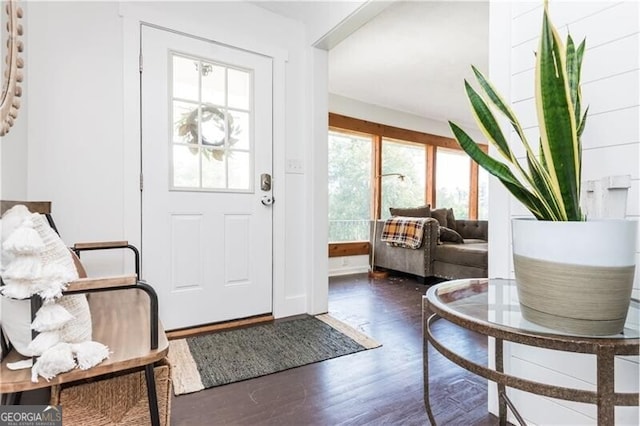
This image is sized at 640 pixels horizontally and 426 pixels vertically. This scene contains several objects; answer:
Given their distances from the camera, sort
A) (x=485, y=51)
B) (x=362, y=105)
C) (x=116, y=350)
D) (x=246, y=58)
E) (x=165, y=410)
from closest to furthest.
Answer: (x=116, y=350), (x=165, y=410), (x=246, y=58), (x=485, y=51), (x=362, y=105)

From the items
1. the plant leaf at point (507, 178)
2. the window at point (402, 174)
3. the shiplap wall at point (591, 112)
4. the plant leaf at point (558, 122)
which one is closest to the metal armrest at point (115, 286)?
the plant leaf at point (507, 178)

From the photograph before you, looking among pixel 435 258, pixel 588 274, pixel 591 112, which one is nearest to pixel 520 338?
pixel 588 274

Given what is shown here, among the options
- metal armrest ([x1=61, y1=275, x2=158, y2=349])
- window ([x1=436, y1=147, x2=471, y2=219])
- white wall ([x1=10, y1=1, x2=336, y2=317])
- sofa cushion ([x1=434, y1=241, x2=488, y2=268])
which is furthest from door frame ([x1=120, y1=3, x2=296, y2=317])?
window ([x1=436, y1=147, x2=471, y2=219])

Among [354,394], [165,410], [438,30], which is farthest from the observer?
[438,30]

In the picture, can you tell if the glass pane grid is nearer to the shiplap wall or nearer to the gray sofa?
the shiplap wall

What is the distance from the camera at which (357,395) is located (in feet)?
4.56

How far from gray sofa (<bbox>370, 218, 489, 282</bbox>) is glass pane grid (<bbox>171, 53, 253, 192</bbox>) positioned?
215cm

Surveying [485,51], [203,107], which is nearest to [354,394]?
[203,107]

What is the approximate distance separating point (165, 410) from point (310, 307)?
60.3 inches

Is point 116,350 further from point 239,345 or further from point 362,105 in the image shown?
point 362,105

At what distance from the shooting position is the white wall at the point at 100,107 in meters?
1.71

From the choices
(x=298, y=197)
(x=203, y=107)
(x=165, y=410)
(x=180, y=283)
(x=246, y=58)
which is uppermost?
(x=246, y=58)

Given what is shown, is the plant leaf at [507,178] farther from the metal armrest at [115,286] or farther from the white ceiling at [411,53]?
the white ceiling at [411,53]

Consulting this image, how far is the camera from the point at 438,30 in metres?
2.75
